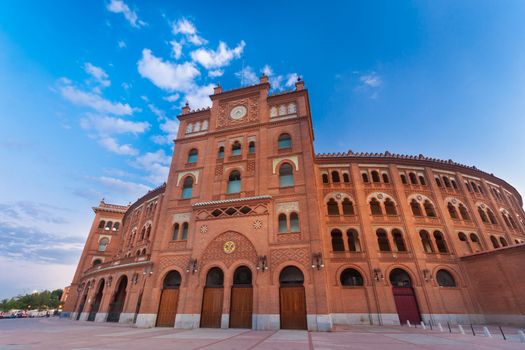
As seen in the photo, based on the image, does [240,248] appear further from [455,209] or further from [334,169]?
[455,209]

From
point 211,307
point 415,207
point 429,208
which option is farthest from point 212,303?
point 429,208

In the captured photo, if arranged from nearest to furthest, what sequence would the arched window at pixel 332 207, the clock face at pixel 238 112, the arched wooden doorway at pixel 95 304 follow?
the clock face at pixel 238 112
the arched window at pixel 332 207
the arched wooden doorway at pixel 95 304

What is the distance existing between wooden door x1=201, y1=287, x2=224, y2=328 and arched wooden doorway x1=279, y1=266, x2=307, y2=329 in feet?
14.5

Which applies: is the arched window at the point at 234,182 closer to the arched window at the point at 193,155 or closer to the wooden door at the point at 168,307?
the arched window at the point at 193,155

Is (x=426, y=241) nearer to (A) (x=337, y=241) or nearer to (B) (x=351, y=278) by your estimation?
(B) (x=351, y=278)

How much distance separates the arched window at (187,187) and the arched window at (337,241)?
14649 mm

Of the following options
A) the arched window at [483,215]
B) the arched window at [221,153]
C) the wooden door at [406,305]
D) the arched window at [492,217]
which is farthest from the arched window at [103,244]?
the arched window at [492,217]

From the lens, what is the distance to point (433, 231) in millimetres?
24203

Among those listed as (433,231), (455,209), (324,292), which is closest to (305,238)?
(324,292)

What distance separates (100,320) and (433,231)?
33972 mm

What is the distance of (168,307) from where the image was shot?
1834 centimetres

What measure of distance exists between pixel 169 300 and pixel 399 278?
20238 mm

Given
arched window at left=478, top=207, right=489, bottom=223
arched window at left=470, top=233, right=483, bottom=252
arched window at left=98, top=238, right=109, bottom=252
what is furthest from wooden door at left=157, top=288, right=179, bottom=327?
arched window at left=478, top=207, right=489, bottom=223

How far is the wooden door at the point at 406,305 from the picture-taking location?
810 inches
